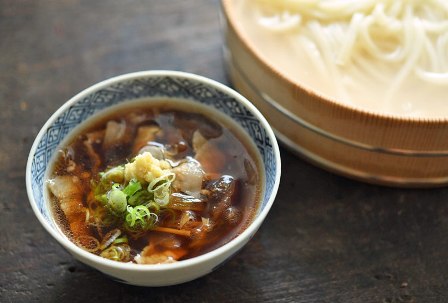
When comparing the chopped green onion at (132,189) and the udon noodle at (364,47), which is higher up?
the udon noodle at (364,47)

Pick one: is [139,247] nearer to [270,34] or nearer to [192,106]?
[192,106]

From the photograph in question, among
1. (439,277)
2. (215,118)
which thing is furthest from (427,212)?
(215,118)

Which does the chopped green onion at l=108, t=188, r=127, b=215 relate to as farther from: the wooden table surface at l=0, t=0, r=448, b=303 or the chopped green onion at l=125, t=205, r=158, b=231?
the wooden table surface at l=0, t=0, r=448, b=303

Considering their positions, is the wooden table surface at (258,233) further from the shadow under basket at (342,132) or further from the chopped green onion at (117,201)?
the chopped green onion at (117,201)

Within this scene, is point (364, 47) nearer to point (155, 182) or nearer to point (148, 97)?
point (148, 97)

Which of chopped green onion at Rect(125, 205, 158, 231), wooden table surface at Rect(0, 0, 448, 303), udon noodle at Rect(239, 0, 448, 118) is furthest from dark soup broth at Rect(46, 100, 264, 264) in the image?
udon noodle at Rect(239, 0, 448, 118)

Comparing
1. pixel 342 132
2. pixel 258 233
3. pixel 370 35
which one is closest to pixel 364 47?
pixel 370 35

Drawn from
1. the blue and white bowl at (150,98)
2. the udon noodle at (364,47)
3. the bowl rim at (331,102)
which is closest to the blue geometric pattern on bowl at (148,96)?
the blue and white bowl at (150,98)
